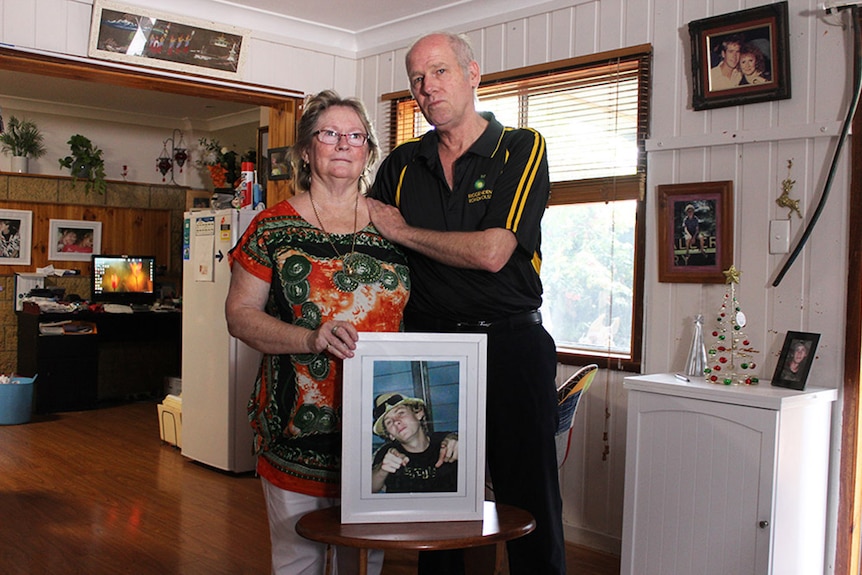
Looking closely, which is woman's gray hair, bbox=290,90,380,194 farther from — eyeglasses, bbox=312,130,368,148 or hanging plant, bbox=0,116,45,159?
hanging plant, bbox=0,116,45,159

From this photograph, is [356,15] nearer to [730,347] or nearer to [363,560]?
[730,347]

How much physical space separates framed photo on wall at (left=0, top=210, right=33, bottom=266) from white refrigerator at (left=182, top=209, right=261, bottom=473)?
3.26 meters

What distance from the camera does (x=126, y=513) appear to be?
4.46 meters

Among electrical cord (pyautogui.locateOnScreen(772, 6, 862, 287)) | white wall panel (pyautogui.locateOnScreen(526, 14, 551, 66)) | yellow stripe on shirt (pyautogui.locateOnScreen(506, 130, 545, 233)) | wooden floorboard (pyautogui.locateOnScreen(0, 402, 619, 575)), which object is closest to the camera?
yellow stripe on shirt (pyautogui.locateOnScreen(506, 130, 545, 233))

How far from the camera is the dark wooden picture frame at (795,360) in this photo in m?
3.12

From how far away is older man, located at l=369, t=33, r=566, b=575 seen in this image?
85.5 inches

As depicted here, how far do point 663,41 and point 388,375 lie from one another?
8.44 feet

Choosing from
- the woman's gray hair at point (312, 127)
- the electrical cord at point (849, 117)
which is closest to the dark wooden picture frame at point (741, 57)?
the electrical cord at point (849, 117)

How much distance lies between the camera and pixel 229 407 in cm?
527

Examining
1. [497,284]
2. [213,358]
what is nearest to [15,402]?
[213,358]

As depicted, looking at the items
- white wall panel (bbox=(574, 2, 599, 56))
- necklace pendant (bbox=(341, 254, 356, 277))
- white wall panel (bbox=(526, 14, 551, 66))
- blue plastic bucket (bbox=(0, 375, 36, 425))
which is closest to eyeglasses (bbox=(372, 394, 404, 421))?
necklace pendant (bbox=(341, 254, 356, 277))

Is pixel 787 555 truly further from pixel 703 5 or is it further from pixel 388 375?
pixel 703 5

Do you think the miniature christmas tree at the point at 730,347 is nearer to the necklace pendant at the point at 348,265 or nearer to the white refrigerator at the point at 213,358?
the necklace pendant at the point at 348,265

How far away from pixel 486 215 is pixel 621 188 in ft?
6.41
